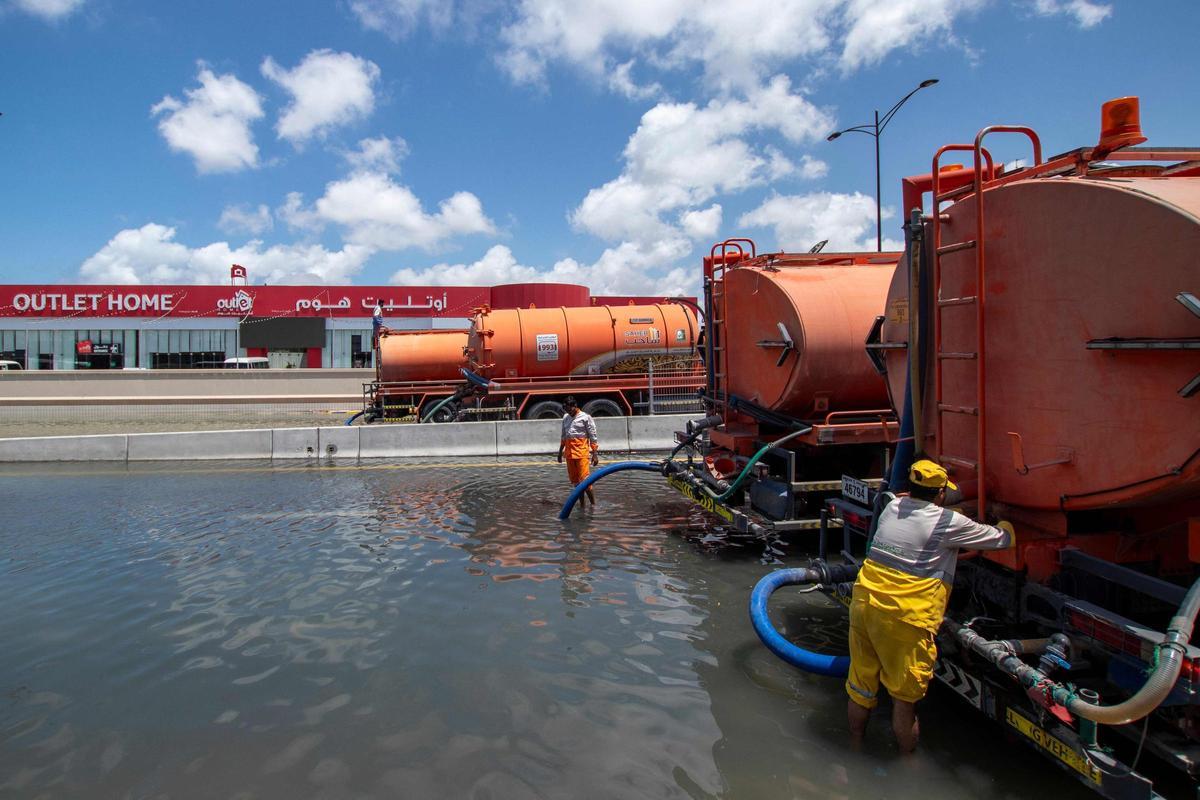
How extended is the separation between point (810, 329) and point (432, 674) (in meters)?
4.33

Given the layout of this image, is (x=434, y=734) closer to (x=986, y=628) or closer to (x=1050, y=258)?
(x=986, y=628)

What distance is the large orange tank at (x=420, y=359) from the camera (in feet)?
64.6

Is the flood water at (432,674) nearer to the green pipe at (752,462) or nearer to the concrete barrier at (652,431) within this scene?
the green pipe at (752,462)

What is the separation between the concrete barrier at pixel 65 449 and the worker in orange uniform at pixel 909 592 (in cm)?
1503

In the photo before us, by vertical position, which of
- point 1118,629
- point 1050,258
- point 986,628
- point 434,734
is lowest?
point 434,734

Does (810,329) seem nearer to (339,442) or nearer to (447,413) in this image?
(339,442)

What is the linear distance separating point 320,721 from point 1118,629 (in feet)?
13.0

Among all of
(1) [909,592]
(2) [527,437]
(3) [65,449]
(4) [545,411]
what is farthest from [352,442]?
(1) [909,592]

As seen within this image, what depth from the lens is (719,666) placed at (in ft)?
15.1

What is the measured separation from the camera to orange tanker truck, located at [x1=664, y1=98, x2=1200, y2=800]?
109 inches

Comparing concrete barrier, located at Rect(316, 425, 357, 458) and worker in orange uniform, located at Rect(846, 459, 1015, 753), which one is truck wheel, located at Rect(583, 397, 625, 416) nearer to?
concrete barrier, located at Rect(316, 425, 357, 458)

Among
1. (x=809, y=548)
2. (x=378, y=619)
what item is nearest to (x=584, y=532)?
(x=809, y=548)

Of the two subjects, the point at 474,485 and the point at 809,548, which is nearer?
the point at 809,548

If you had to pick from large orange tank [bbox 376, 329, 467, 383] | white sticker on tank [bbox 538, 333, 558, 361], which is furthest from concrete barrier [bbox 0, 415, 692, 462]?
large orange tank [bbox 376, 329, 467, 383]
